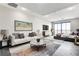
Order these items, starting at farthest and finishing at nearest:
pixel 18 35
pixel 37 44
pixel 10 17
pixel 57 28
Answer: pixel 37 44
pixel 57 28
pixel 18 35
pixel 10 17

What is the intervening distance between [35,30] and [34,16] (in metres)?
0.64

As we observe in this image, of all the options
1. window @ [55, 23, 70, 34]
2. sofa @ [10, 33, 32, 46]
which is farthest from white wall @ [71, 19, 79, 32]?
sofa @ [10, 33, 32, 46]

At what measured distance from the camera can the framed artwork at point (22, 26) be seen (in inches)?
126

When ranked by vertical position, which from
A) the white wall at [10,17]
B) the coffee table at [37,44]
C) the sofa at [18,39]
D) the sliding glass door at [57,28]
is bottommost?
the coffee table at [37,44]

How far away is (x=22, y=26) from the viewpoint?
3.31 metres

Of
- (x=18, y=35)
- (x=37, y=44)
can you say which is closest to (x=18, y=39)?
(x=18, y=35)

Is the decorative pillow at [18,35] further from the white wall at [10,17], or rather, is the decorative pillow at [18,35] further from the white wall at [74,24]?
the white wall at [74,24]

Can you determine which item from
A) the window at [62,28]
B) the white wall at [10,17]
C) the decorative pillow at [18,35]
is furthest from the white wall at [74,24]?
the decorative pillow at [18,35]

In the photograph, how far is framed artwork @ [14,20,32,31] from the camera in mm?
3193

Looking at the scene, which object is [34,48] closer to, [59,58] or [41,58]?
[41,58]

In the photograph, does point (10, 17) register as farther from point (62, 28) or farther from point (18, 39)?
point (62, 28)

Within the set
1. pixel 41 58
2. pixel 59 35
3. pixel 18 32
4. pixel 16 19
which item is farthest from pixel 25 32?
pixel 59 35

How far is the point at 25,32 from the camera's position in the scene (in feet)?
11.2

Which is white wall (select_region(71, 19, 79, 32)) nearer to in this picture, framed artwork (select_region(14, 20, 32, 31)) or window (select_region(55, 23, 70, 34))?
window (select_region(55, 23, 70, 34))
